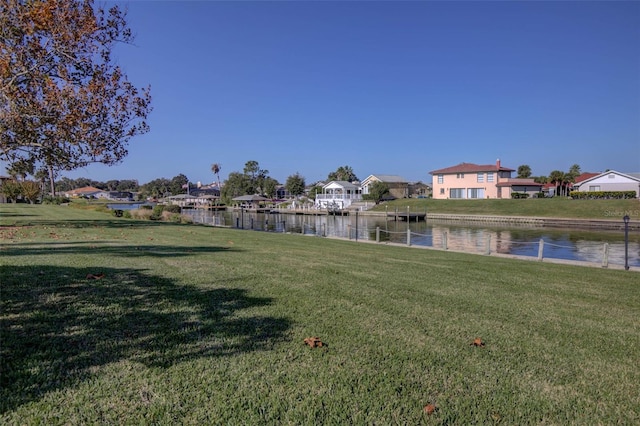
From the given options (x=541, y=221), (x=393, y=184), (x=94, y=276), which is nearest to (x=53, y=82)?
(x=94, y=276)

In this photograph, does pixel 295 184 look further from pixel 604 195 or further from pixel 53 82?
pixel 53 82

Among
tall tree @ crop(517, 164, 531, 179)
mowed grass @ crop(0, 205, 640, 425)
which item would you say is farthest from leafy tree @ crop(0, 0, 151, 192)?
tall tree @ crop(517, 164, 531, 179)

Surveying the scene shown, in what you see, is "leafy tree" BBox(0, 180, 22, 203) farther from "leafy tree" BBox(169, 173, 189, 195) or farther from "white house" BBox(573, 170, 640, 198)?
"leafy tree" BBox(169, 173, 189, 195)

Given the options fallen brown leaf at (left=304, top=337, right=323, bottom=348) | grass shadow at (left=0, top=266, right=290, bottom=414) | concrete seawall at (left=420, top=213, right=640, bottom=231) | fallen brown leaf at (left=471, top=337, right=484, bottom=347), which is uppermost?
grass shadow at (left=0, top=266, right=290, bottom=414)

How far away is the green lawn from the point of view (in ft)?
151

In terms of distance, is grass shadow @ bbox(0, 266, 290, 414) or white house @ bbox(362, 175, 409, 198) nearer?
grass shadow @ bbox(0, 266, 290, 414)

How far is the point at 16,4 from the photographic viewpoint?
14.2 m

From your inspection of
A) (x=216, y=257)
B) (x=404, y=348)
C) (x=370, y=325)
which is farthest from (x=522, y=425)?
(x=216, y=257)

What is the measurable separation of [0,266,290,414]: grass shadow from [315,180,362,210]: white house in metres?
75.8

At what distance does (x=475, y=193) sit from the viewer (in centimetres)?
6919

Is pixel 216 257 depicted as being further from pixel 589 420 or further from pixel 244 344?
pixel 589 420

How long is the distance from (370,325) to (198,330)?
77.4 inches

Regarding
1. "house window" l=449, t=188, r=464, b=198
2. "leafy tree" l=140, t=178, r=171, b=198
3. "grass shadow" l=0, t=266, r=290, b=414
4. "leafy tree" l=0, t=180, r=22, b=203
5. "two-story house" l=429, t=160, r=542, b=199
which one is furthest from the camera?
"leafy tree" l=140, t=178, r=171, b=198

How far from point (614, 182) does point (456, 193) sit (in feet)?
77.9
